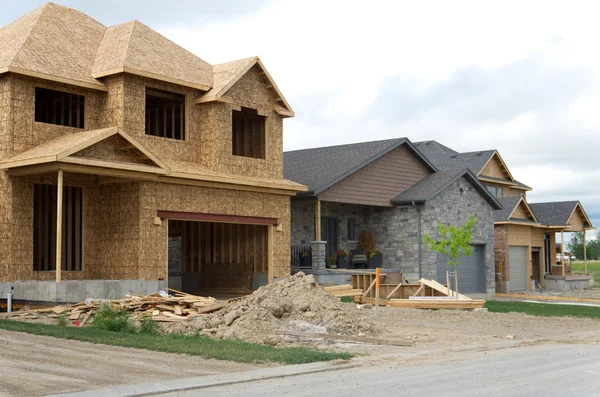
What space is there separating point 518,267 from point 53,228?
28994 mm

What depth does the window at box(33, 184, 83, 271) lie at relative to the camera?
23.4 m

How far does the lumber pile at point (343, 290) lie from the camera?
28531 mm

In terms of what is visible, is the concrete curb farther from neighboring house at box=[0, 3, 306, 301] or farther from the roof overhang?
the roof overhang

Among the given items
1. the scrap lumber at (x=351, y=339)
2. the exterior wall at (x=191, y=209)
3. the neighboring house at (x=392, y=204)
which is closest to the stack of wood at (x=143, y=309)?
the scrap lumber at (x=351, y=339)

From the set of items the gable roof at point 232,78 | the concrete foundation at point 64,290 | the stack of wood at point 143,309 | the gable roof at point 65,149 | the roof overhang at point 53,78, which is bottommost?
the stack of wood at point 143,309

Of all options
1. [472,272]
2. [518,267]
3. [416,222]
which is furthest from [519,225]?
[416,222]

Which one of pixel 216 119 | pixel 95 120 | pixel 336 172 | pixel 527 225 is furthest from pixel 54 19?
pixel 527 225

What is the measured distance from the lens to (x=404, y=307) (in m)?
26.2

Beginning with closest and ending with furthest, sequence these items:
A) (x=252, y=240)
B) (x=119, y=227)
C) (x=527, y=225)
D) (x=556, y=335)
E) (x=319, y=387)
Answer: (x=319, y=387) < (x=556, y=335) < (x=119, y=227) < (x=252, y=240) < (x=527, y=225)

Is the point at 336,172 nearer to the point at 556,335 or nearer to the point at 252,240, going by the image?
the point at 252,240

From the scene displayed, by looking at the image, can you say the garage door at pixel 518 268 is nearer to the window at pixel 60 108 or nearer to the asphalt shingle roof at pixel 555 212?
the asphalt shingle roof at pixel 555 212

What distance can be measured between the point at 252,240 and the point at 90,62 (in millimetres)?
9055

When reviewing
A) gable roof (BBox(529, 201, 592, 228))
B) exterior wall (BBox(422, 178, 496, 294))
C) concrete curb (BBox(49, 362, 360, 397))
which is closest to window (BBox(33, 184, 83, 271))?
concrete curb (BBox(49, 362, 360, 397))

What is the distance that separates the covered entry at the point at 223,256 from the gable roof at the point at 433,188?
8.53m
